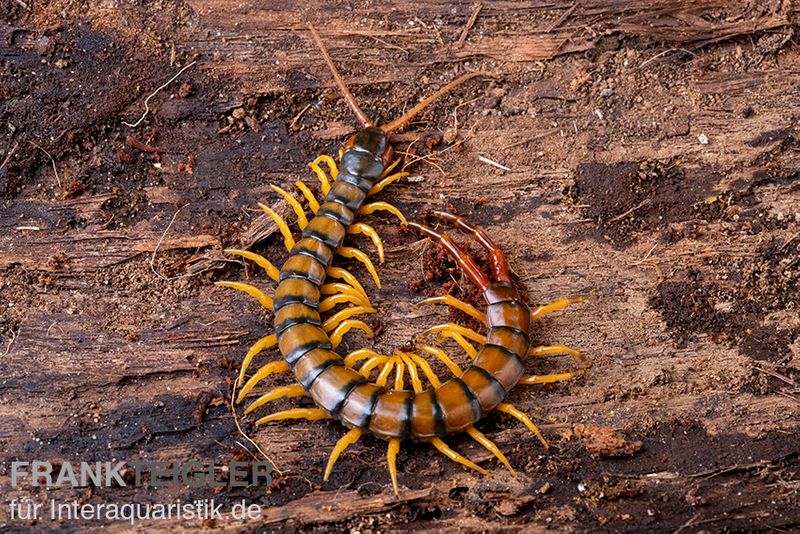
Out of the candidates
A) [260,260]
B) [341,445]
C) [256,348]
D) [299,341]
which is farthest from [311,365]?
[260,260]

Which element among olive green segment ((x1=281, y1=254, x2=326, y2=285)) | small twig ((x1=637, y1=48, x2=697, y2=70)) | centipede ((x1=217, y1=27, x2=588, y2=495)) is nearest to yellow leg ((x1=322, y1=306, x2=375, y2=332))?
centipede ((x1=217, y1=27, x2=588, y2=495))

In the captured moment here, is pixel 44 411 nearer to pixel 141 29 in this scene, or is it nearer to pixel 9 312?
pixel 9 312

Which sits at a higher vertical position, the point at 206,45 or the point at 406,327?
the point at 206,45

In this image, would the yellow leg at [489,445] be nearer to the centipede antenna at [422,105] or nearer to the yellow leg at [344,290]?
the yellow leg at [344,290]

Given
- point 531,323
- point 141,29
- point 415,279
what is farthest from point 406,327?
point 141,29

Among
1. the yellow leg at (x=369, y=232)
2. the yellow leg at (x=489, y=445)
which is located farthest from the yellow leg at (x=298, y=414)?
the yellow leg at (x=369, y=232)

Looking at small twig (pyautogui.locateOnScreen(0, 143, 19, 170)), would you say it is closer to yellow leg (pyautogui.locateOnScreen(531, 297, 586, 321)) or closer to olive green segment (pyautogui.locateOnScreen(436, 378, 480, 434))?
olive green segment (pyautogui.locateOnScreen(436, 378, 480, 434))
